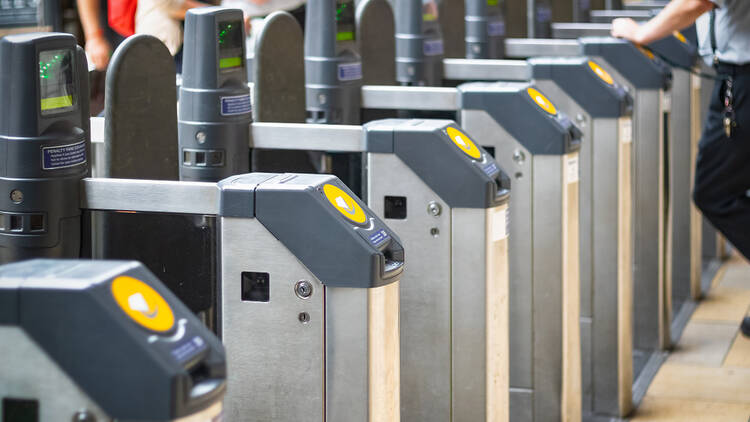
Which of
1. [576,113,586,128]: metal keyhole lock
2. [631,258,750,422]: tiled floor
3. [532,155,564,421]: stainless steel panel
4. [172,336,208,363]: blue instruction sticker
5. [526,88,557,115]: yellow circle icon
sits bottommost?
[631,258,750,422]: tiled floor

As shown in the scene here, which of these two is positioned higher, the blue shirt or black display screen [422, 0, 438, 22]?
black display screen [422, 0, 438, 22]

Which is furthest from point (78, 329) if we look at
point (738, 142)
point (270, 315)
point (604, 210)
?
point (738, 142)

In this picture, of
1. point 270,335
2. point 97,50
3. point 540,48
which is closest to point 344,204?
point 270,335

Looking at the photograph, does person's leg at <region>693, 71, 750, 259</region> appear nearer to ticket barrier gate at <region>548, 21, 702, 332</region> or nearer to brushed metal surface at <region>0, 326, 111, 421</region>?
ticket barrier gate at <region>548, 21, 702, 332</region>

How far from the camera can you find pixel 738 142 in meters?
3.87

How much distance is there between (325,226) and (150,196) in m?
0.35

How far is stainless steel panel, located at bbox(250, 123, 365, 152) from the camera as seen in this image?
2578 mm

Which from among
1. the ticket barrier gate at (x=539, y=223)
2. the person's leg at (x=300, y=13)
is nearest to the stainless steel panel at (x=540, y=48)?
the person's leg at (x=300, y=13)

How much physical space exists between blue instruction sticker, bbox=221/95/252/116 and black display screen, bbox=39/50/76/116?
49 centimetres

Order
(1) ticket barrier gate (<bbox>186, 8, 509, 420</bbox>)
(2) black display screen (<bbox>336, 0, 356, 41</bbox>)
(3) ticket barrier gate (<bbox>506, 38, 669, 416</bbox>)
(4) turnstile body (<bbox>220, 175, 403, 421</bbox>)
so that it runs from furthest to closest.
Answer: (3) ticket barrier gate (<bbox>506, 38, 669, 416</bbox>)
(2) black display screen (<bbox>336, 0, 356, 41</bbox>)
(1) ticket barrier gate (<bbox>186, 8, 509, 420</bbox>)
(4) turnstile body (<bbox>220, 175, 403, 421</bbox>)

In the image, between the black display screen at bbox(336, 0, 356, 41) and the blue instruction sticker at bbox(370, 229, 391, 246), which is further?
the black display screen at bbox(336, 0, 356, 41)

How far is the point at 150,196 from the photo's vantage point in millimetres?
2070

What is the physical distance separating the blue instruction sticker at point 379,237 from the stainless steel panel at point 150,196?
263 millimetres

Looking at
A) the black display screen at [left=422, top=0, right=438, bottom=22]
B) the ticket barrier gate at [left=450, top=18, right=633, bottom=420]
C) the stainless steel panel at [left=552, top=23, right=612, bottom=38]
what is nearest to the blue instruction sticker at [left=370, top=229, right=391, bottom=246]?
the ticket barrier gate at [left=450, top=18, right=633, bottom=420]
